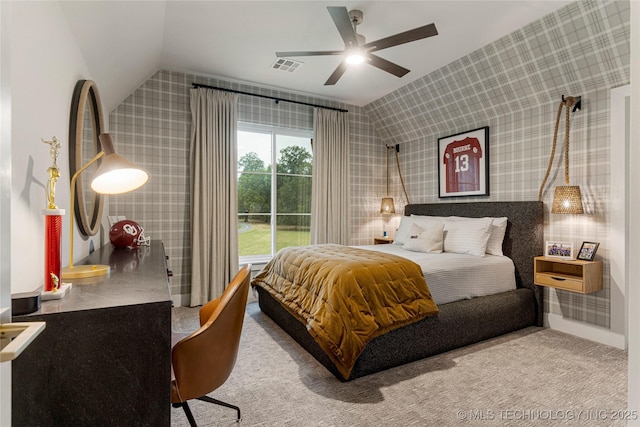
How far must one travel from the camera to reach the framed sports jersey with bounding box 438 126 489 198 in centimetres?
384

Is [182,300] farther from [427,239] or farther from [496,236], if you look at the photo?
[496,236]

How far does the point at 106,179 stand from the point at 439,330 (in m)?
2.42

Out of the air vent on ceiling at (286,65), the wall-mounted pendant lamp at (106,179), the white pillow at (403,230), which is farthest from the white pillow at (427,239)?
the wall-mounted pendant lamp at (106,179)

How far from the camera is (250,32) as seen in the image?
300 cm

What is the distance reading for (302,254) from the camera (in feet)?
9.87

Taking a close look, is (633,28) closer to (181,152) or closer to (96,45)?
(96,45)

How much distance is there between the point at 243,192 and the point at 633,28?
4.07 meters

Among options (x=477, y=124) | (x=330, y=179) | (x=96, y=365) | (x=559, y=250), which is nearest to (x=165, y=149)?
(x=330, y=179)

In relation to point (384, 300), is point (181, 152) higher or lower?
higher

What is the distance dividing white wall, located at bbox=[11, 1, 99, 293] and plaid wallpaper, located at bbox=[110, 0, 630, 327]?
2.16 meters

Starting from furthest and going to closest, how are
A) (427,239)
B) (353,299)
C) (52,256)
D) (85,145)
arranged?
(427,239), (353,299), (85,145), (52,256)

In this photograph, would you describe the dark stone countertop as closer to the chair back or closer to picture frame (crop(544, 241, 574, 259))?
the chair back

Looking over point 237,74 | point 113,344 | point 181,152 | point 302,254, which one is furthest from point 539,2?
point 181,152

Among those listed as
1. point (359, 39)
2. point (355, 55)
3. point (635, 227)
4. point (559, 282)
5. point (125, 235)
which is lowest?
point (559, 282)
